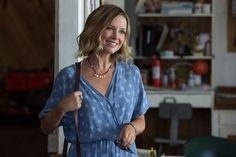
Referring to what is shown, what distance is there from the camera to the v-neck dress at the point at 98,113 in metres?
1.71

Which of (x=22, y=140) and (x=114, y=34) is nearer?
(x=114, y=34)

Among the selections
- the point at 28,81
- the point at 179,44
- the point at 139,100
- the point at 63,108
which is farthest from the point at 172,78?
the point at 63,108

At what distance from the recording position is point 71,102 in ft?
5.36

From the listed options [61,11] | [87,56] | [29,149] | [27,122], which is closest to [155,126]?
[29,149]

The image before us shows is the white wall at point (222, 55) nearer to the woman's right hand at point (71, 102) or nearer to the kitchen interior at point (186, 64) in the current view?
the kitchen interior at point (186, 64)

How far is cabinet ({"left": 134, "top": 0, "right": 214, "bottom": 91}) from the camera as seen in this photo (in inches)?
215

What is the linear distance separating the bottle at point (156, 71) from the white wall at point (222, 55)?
0.60 metres

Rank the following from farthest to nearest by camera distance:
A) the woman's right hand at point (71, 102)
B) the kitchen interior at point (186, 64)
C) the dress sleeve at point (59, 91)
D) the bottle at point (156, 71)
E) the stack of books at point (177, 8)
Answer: the bottle at point (156, 71) → the stack of books at point (177, 8) → the kitchen interior at point (186, 64) → the dress sleeve at point (59, 91) → the woman's right hand at point (71, 102)

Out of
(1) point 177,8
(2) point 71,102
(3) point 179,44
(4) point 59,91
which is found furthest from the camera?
(3) point 179,44

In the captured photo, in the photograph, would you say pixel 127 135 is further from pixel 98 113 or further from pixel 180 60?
pixel 180 60

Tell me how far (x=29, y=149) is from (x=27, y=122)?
5.14 feet

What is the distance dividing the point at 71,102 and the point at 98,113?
114 mm

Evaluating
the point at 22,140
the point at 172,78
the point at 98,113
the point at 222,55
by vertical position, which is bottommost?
the point at 22,140

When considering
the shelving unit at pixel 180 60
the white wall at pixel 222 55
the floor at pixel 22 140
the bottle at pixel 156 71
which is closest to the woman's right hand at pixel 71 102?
the shelving unit at pixel 180 60
